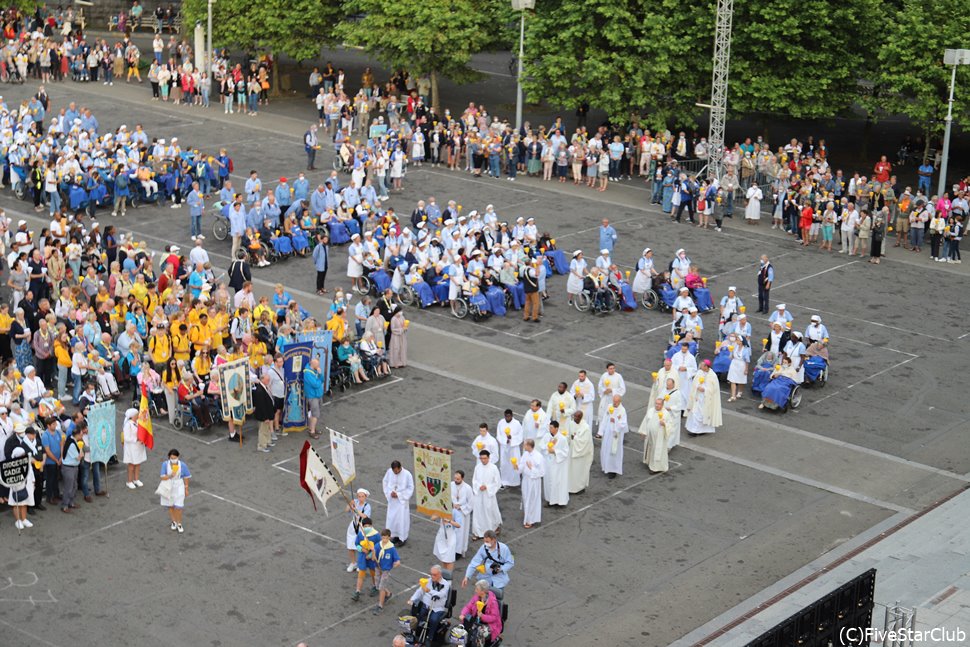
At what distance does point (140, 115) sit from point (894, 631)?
38852 mm

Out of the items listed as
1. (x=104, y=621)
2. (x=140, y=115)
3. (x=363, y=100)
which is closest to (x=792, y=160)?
(x=363, y=100)

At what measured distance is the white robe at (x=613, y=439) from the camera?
26016mm

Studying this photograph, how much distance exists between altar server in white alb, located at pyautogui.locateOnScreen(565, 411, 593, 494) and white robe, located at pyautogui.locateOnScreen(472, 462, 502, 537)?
2.07 metres

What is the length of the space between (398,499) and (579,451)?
3.85m

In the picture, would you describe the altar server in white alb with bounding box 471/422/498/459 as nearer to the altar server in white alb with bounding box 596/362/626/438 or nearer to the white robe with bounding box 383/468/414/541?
the white robe with bounding box 383/468/414/541

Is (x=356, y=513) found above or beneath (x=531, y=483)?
above

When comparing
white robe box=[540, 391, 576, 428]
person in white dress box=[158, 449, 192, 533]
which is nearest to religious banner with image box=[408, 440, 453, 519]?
person in white dress box=[158, 449, 192, 533]

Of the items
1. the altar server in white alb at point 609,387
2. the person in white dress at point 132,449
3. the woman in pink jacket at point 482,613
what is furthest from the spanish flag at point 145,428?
the altar server in white alb at point 609,387

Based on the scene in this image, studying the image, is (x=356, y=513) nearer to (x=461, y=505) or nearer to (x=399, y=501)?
(x=399, y=501)

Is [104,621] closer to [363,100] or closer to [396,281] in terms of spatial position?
[396,281]

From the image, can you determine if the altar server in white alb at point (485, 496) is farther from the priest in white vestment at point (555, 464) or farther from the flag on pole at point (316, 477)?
the flag on pole at point (316, 477)

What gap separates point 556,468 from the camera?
977 inches

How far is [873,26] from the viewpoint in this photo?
47.4 metres

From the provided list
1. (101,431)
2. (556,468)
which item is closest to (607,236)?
(556,468)
